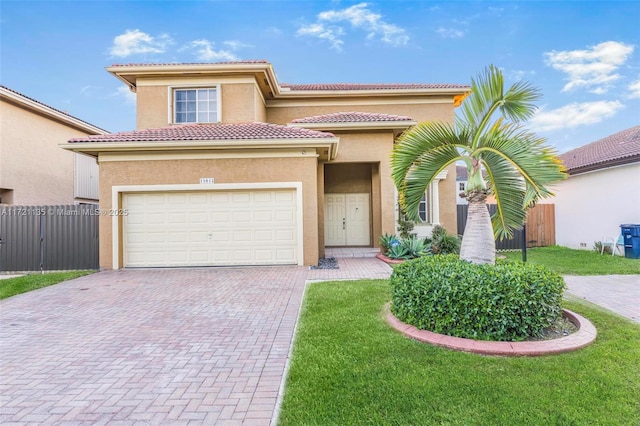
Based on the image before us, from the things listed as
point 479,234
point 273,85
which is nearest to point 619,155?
point 479,234

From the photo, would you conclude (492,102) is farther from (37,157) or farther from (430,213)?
(37,157)

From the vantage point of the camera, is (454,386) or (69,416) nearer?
(69,416)

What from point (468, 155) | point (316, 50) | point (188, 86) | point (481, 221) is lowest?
point (481, 221)

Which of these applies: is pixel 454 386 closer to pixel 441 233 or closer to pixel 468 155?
pixel 468 155

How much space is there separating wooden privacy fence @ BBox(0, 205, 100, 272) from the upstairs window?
5246 mm

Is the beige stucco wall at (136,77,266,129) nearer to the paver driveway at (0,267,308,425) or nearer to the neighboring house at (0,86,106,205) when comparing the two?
the neighboring house at (0,86,106,205)

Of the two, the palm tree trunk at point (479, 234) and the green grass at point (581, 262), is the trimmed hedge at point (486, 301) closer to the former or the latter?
the palm tree trunk at point (479, 234)

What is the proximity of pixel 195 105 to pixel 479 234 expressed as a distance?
12706 millimetres

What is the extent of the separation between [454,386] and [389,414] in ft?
2.81

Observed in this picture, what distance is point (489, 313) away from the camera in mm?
4328

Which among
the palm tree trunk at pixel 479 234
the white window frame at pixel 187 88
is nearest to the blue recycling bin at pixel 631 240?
the palm tree trunk at pixel 479 234

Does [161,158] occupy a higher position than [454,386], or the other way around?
[161,158]

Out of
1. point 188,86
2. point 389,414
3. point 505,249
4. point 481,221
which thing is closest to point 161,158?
point 188,86

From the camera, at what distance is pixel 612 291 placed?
740cm
